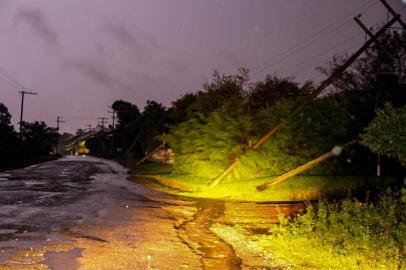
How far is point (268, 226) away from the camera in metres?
14.9

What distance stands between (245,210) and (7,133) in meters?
51.1

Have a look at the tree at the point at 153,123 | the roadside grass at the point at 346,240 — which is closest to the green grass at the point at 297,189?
the roadside grass at the point at 346,240

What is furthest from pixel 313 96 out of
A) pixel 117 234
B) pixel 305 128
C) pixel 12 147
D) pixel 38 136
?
pixel 38 136

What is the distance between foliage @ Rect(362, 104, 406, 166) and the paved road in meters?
4.35

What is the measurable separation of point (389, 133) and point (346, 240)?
2263 millimetres

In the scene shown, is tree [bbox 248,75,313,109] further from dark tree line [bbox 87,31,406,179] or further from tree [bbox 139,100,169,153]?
tree [bbox 139,100,169,153]

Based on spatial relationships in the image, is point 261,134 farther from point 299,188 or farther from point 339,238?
point 339,238

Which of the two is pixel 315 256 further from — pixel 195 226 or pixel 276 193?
pixel 276 193

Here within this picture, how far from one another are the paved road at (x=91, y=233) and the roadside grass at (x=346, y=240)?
190cm

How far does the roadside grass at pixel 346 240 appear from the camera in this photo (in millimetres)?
9469

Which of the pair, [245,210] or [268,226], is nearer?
A: [268,226]

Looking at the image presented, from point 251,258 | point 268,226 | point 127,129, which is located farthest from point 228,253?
point 127,129

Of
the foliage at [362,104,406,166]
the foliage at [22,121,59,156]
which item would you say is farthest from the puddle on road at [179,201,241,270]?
the foliage at [22,121,59,156]

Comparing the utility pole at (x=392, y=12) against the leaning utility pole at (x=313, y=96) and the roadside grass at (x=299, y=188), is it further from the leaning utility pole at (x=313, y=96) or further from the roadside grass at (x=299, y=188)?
the roadside grass at (x=299, y=188)
